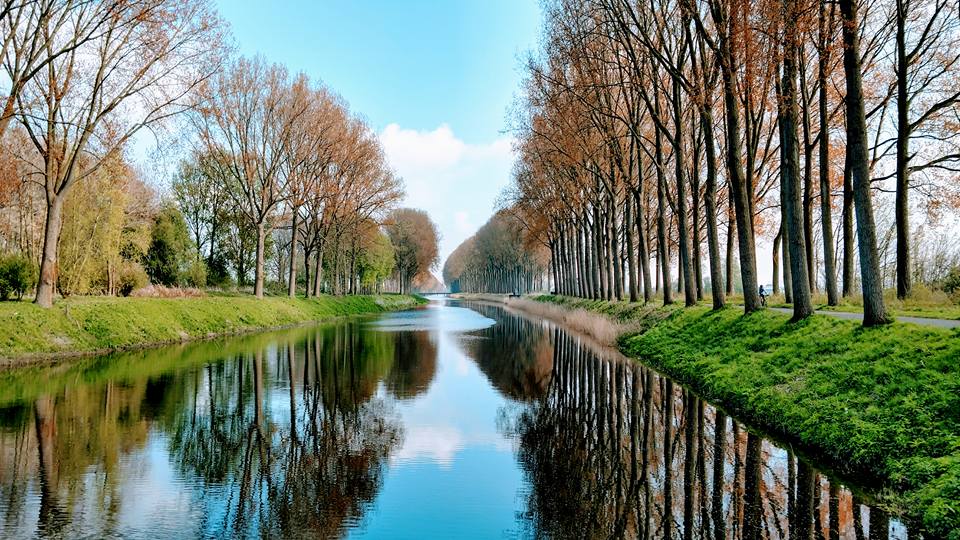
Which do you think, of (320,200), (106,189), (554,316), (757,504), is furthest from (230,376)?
(554,316)

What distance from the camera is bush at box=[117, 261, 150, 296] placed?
32.3 m

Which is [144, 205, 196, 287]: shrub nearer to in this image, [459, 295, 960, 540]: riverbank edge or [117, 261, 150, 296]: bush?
[117, 261, 150, 296]: bush

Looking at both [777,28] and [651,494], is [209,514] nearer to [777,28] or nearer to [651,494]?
[651,494]

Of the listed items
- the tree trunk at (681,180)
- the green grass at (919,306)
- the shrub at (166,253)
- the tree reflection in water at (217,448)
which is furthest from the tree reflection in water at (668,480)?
the shrub at (166,253)

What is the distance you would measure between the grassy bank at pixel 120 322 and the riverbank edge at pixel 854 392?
58.2 ft

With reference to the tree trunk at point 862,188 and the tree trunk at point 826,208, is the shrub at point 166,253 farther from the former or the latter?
the tree trunk at point 862,188

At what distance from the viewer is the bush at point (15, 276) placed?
73.9 feet

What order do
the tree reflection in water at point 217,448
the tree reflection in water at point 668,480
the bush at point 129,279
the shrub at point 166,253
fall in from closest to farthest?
the tree reflection in water at point 668,480 < the tree reflection in water at point 217,448 < the bush at point 129,279 < the shrub at point 166,253

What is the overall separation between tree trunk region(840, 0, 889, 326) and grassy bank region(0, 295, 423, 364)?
2078 centimetres

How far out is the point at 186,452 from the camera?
8.16 meters

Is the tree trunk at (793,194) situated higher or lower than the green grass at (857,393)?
higher

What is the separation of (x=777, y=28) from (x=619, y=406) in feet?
30.0

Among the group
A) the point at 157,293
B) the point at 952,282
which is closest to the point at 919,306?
the point at 952,282

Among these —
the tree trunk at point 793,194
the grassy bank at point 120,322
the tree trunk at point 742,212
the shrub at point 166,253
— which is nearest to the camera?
the tree trunk at point 793,194
